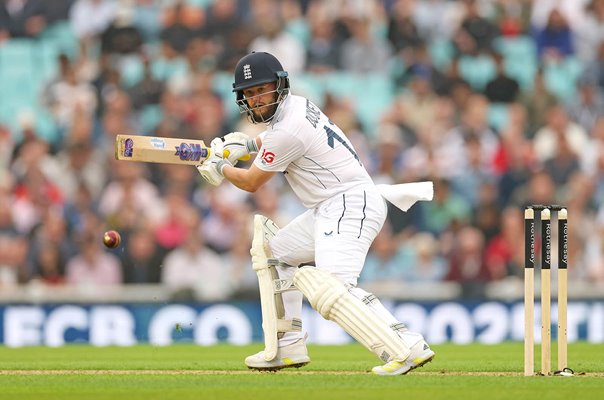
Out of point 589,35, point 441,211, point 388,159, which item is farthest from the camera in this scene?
point 589,35

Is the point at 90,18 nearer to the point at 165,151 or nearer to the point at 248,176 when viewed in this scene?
the point at 165,151

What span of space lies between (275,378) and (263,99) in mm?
1737

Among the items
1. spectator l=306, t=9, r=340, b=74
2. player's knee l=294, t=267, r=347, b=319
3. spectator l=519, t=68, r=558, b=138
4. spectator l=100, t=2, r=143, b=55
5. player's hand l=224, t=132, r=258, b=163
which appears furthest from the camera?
spectator l=306, t=9, r=340, b=74

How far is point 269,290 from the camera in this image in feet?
27.2

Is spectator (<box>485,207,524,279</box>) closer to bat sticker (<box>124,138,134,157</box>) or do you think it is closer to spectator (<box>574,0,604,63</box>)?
spectator (<box>574,0,604,63</box>)

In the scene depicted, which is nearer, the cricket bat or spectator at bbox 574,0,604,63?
the cricket bat

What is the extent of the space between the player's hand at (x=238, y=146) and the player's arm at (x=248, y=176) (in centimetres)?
23

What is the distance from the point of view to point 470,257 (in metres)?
13.4

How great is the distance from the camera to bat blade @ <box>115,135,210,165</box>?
8.27 meters

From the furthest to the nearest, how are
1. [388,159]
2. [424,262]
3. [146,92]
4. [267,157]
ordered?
[146,92]
[388,159]
[424,262]
[267,157]

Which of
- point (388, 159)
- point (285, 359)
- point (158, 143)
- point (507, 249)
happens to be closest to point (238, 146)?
point (158, 143)

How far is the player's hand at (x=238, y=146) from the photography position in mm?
8406

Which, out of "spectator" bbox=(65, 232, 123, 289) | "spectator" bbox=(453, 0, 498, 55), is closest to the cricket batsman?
"spectator" bbox=(65, 232, 123, 289)

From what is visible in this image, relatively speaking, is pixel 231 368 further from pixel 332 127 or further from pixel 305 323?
pixel 305 323
